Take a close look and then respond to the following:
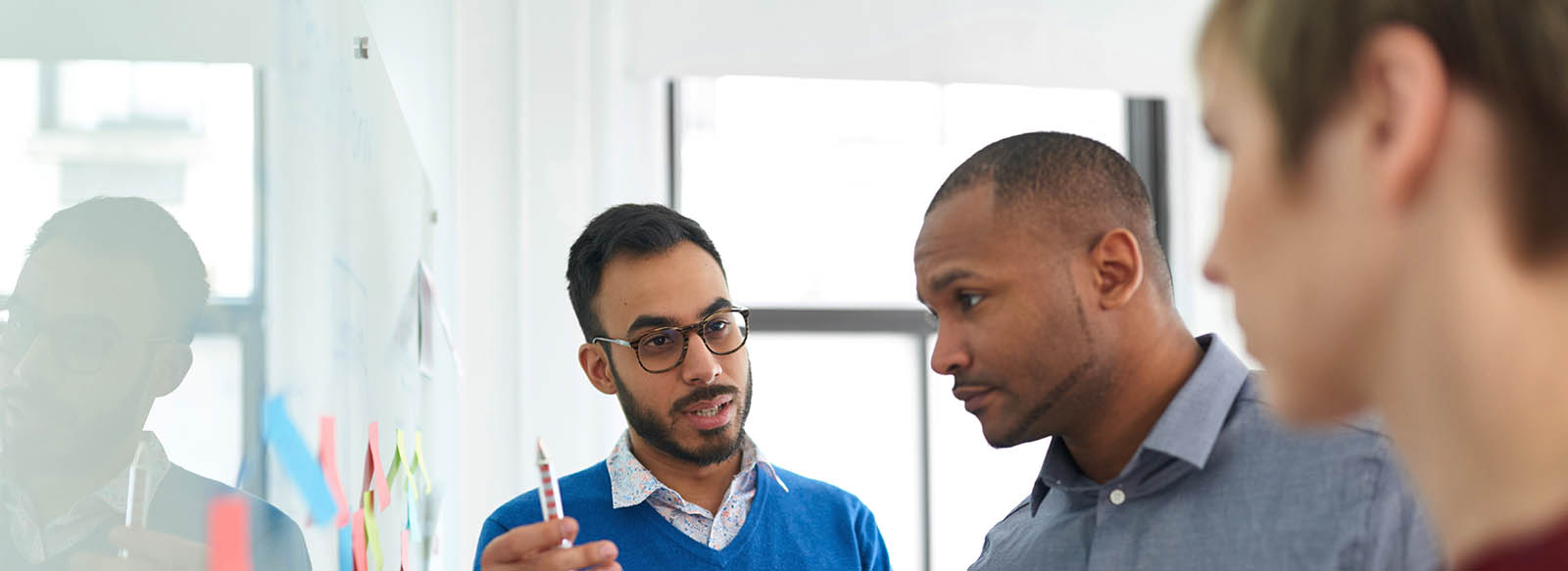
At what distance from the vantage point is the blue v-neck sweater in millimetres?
1580

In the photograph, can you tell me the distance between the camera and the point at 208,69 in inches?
28.8

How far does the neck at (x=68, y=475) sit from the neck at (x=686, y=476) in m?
1.03

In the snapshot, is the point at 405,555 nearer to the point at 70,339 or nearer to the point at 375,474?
the point at 375,474

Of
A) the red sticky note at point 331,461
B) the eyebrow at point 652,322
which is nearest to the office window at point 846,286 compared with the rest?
the eyebrow at point 652,322

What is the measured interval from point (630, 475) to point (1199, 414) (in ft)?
2.53

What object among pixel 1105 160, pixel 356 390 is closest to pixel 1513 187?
pixel 1105 160

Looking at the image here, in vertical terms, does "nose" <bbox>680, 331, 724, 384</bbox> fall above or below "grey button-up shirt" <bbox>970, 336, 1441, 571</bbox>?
above

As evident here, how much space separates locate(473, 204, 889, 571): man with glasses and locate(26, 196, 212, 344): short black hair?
897 mm

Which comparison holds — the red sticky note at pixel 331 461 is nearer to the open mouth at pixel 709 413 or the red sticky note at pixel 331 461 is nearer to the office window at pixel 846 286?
the open mouth at pixel 709 413

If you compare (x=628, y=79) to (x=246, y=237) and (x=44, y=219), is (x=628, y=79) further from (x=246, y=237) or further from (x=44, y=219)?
(x=44, y=219)

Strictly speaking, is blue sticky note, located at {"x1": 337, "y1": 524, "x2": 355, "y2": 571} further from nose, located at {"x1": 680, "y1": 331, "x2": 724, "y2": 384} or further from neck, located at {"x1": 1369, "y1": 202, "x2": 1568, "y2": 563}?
neck, located at {"x1": 1369, "y1": 202, "x2": 1568, "y2": 563}

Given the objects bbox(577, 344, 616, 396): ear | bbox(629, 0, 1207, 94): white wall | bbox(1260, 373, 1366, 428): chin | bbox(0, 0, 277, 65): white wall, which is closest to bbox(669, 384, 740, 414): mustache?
bbox(577, 344, 616, 396): ear

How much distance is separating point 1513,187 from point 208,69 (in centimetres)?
66

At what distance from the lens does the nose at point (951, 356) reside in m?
1.17
